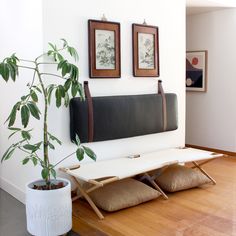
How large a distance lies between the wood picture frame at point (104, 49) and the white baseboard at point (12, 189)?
1.38 metres

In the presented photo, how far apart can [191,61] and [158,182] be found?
2589 mm

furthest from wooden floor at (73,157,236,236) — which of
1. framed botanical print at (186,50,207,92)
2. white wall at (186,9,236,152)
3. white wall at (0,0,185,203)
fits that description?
framed botanical print at (186,50,207,92)

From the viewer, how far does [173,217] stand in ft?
9.79

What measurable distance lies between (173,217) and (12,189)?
1.73m

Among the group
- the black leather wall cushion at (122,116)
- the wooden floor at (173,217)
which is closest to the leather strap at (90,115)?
the black leather wall cushion at (122,116)

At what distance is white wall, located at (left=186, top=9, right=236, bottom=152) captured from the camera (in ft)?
16.7

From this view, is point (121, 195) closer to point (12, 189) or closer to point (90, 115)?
point (90, 115)

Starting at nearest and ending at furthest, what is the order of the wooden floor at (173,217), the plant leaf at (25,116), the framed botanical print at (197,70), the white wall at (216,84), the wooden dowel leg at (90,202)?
the plant leaf at (25,116)
the wooden floor at (173,217)
the wooden dowel leg at (90,202)
the white wall at (216,84)
the framed botanical print at (197,70)

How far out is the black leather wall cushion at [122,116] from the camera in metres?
3.34

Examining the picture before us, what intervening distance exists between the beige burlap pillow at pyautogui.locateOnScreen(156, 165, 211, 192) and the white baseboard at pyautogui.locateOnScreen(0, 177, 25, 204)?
1.42 meters

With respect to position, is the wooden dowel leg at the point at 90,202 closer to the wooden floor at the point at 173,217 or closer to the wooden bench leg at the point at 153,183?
the wooden floor at the point at 173,217

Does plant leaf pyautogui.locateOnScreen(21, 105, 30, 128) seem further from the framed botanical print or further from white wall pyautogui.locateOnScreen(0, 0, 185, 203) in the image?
the framed botanical print

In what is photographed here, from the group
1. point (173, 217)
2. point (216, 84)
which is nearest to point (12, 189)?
point (173, 217)

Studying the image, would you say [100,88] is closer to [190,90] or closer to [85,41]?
[85,41]
